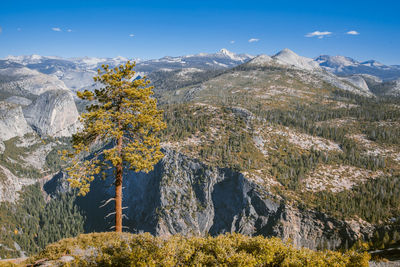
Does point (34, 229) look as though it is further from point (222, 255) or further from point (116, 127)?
point (222, 255)

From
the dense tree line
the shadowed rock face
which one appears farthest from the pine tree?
the dense tree line

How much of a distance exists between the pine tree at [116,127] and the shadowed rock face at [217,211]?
89.0 meters

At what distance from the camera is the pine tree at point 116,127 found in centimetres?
2005

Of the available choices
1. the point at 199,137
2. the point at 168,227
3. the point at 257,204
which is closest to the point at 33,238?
the point at 168,227

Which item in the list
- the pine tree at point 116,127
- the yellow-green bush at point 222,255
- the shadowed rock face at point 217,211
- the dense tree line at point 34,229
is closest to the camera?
the yellow-green bush at point 222,255

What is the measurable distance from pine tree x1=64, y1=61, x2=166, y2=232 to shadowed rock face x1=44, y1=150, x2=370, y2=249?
89.0m

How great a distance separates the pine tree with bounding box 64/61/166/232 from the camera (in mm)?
20047

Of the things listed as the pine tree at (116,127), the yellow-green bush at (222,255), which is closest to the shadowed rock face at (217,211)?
the pine tree at (116,127)

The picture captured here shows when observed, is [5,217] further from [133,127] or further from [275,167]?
[133,127]

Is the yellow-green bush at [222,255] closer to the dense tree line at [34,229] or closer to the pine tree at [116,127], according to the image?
the pine tree at [116,127]

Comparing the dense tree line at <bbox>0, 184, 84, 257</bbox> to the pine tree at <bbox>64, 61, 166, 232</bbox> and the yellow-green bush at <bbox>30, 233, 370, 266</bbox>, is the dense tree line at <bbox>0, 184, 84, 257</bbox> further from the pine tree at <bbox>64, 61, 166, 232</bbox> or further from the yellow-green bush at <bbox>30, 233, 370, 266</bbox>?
the yellow-green bush at <bbox>30, 233, 370, 266</bbox>

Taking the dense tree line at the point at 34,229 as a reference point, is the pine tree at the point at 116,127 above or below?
above

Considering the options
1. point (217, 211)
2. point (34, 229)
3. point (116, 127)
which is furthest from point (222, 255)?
point (34, 229)

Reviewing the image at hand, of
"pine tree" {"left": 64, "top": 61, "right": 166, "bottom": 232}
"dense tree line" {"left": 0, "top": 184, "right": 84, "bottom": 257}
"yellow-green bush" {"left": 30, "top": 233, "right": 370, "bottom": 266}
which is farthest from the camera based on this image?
"dense tree line" {"left": 0, "top": 184, "right": 84, "bottom": 257}
